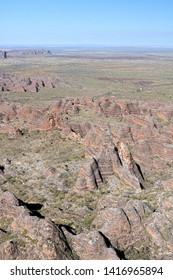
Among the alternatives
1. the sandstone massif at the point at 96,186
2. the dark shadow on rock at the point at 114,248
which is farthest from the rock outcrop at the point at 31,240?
the dark shadow on rock at the point at 114,248

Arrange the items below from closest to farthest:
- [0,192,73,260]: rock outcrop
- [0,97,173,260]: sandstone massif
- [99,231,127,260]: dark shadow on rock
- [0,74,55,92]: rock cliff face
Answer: [0,192,73,260]: rock outcrop
[0,97,173,260]: sandstone massif
[99,231,127,260]: dark shadow on rock
[0,74,55,92]: rock cliff face

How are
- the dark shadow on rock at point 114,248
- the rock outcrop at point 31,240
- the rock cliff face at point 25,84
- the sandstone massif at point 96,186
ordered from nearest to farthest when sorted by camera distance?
the rock outcrop at point 31,240
the sandstone massif at point 96,186
the dark shadow on rock at point 114,248
the rock cliff face at point 25,84

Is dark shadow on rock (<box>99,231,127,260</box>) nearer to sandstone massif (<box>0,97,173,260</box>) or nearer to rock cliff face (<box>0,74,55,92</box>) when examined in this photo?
sandstone massif (<box>0,97,173,260</box>)

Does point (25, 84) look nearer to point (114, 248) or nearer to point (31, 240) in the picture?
point (114, 248)

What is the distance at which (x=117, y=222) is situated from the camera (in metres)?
26.0

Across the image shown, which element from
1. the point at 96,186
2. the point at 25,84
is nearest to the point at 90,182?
the point at 96,186

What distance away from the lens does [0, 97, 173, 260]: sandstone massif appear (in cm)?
2311

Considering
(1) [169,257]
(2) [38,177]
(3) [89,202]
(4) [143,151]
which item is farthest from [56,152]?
(1) [169,257]

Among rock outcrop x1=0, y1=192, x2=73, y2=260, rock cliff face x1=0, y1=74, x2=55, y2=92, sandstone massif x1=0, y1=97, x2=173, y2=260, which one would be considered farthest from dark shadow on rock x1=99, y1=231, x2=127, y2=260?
rock cliff face x1=0, y1=74, x2=55, y2=92

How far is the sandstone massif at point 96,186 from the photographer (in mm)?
23109

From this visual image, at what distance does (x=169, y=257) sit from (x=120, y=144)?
2118 cm

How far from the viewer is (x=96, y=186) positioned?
1494 inches

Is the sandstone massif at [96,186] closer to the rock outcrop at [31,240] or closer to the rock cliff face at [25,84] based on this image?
the rock outcrop at [31,240]

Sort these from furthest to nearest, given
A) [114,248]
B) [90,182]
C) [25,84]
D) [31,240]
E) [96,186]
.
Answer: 1. [25,84]
2. [96,186]
3. [90,182]
4. [114,248]
5. [31,240]
